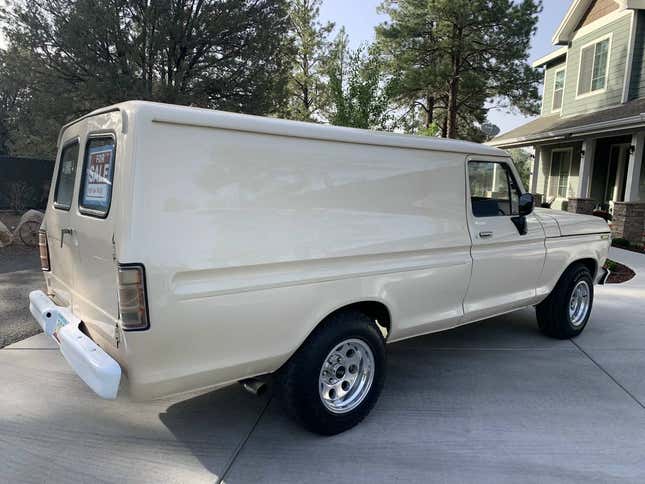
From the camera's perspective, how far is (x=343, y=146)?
3277mm

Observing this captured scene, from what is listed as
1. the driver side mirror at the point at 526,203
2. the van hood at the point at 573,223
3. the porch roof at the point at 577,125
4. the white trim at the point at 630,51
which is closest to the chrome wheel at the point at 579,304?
the van hood at the point at 573,223

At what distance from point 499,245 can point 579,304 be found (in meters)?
1.78

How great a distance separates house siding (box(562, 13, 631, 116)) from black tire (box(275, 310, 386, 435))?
13998 millimetres

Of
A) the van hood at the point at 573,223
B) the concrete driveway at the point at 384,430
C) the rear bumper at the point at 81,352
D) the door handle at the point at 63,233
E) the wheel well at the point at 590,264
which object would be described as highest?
the van hood at the point at 573,223

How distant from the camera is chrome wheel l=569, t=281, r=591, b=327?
17.5 ft

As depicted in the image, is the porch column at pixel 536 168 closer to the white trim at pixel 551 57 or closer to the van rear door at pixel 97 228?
the white trim at pixel 551 57

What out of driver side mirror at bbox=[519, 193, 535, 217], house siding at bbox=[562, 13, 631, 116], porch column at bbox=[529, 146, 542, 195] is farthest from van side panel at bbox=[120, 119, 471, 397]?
porch column at bbox=[529, 146, 542, 195]

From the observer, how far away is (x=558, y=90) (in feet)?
60.5

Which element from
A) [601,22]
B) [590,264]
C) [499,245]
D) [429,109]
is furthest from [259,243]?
[429,109]

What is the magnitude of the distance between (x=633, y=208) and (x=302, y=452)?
458 inches

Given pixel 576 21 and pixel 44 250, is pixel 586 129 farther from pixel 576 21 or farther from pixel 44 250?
pixel 44 250

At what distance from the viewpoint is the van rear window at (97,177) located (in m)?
2.80

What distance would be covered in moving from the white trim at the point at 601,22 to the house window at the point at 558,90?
74.2 inches

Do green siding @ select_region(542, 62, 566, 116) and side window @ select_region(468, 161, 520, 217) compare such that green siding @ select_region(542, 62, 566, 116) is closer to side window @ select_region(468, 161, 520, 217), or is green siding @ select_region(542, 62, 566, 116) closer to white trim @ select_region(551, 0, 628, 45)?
white trim @ select_region(551, 0, 628, 45)
